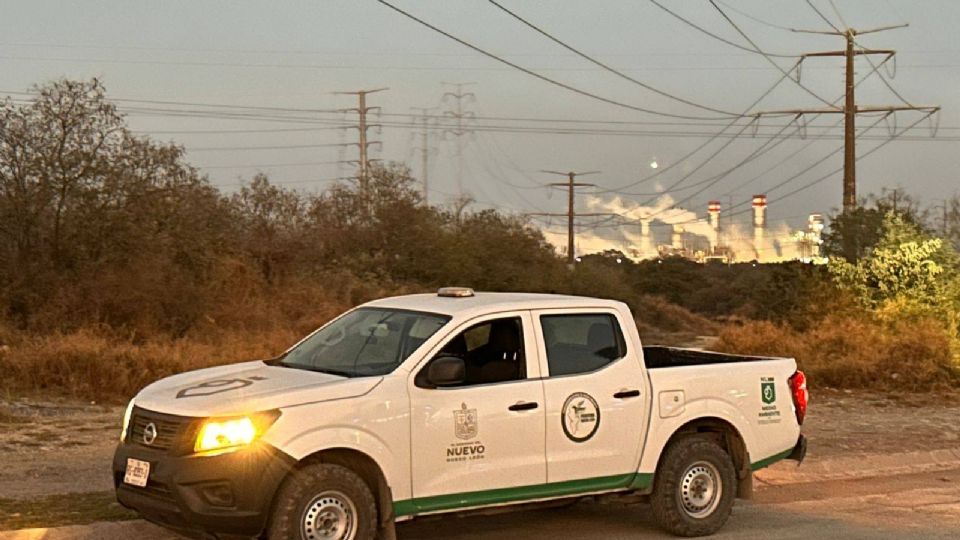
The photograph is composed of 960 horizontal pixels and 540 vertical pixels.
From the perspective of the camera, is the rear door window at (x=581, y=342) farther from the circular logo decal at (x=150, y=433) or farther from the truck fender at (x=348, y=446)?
the circular logo decal at (x=150, y=433)

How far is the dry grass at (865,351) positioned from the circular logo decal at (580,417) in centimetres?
1177

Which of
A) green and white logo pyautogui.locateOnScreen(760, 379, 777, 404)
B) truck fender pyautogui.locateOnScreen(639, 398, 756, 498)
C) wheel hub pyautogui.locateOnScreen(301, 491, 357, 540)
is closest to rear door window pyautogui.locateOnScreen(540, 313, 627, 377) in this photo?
truck fender pyautogui.locateOnScreen(639, 398, 756, 498)

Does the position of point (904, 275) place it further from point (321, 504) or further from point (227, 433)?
point (227, 433)

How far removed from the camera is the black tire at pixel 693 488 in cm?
853

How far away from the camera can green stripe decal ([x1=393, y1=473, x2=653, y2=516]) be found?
7449mm

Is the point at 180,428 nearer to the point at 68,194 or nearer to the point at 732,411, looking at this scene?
the point at 732,411

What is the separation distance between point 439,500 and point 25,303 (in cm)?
1620

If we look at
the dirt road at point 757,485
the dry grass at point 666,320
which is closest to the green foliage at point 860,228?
the dirt road at point 757,485

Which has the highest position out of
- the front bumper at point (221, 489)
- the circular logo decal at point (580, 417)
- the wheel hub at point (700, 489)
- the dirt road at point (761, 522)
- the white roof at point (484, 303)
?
the white roof at point (484, 303)

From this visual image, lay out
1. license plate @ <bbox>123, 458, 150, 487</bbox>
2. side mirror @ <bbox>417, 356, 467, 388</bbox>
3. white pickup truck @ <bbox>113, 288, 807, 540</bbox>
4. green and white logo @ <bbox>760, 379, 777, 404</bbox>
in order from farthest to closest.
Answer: green and white logo @ <bbox>760, 379, 777, 404</bbox> < side mirror @ <bbox>417, 356, 467, 388</bbox> < license plate @ <bbox>123, 458, 150, 487</bbox> < white pickup truck @ <bbox>113, 288, 807, 540</bbox>

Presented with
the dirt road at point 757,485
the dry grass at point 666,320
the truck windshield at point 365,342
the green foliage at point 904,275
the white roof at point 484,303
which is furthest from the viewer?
the dry grass at point 666,320

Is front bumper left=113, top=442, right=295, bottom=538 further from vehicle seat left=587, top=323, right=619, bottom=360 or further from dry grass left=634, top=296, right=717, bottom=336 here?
dry grass left=634, top=296, right=717, bottom=336

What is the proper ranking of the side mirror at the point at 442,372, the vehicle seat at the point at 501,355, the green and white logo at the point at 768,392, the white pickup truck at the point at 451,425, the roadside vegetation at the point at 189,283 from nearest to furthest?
1. the white pickup truck at the point at 451,425
2. the side mirror at the point at 442,372
3. the vehicle seat at the point at 501,355
4. the green and white logo at the point at 768,392
5. the roadside vegetation at the point at 189,283

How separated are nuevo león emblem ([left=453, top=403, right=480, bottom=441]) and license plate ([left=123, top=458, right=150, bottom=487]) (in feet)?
6.29
